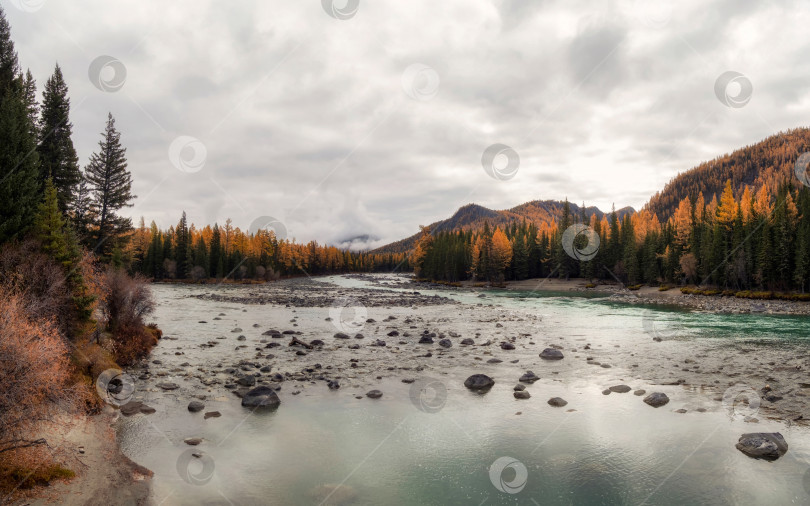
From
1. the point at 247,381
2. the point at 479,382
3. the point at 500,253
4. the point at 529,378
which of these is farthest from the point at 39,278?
the point at 500,253

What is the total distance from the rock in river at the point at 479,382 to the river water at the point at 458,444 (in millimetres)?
461

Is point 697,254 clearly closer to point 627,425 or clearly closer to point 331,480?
point 627,425

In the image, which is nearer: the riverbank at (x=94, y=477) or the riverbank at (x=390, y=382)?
the riverbank at (x=94, y=477)

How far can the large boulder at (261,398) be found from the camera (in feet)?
52.2

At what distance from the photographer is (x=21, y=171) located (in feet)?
70.9

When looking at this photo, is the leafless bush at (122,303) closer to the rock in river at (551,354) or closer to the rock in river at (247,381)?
the rock in river at (247,381)

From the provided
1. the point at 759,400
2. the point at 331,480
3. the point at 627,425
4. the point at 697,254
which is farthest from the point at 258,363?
the point at 697,254

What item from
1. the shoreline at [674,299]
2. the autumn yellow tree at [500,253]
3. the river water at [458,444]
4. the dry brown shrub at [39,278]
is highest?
the autumn yellow tree at [500,253]

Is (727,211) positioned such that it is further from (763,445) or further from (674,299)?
(763,445)

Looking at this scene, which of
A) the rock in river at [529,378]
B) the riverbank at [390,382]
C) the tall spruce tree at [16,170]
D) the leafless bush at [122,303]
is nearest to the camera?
the riverbank at [390,382]

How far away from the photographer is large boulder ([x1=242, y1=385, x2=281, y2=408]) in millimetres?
15898

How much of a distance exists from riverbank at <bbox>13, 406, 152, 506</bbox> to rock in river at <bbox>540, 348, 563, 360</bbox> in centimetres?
1975

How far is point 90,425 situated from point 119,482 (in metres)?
4.28

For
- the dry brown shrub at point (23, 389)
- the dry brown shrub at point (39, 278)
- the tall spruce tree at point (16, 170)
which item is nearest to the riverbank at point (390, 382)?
the dry brown shrub at point (23, 389)
